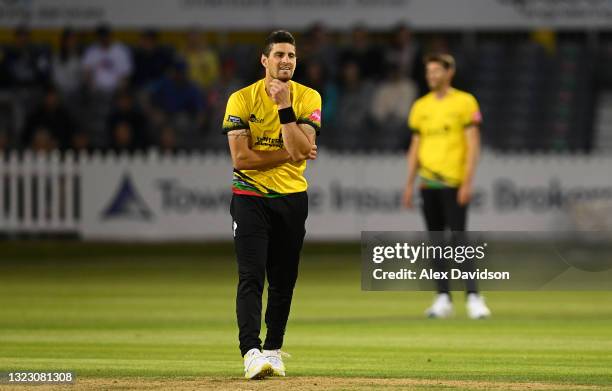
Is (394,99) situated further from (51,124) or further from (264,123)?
(264,123)

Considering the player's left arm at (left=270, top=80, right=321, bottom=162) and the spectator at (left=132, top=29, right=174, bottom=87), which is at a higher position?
the spectator at (left=132, top=29, right=174, bottom=87)

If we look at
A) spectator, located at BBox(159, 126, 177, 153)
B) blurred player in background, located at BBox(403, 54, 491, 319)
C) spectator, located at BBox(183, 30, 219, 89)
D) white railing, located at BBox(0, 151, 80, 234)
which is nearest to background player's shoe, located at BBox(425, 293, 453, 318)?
blurred player in background, located at BBox(403, 54, 491, 319)

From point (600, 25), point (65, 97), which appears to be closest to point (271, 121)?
point (65, 97)

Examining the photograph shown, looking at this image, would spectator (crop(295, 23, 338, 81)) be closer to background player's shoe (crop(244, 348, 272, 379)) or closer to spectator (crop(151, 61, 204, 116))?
spectator (crop(151, 61, 204, 116))

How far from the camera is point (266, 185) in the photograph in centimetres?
923

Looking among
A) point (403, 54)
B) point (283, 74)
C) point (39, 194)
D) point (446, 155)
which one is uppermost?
point (403, 54)

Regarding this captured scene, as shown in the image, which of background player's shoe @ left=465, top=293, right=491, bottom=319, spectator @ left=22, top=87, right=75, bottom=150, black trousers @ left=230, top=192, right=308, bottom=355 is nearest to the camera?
black trousers @ left=230, top=192, right=308, bottom=355

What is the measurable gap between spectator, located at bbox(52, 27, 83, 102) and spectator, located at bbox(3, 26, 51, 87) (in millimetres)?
455

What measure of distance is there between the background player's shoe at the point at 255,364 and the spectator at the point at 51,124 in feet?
54.5

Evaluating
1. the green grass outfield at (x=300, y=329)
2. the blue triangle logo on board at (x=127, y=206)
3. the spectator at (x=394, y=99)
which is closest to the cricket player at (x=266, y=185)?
the green grass outfield at (x=300, y=329)

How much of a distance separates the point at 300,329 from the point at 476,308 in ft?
6.54

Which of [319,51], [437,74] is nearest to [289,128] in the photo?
[437,74]

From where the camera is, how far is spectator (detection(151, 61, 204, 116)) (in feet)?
86.8

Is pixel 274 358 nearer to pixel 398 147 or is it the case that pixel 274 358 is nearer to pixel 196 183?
pixel 196 183
